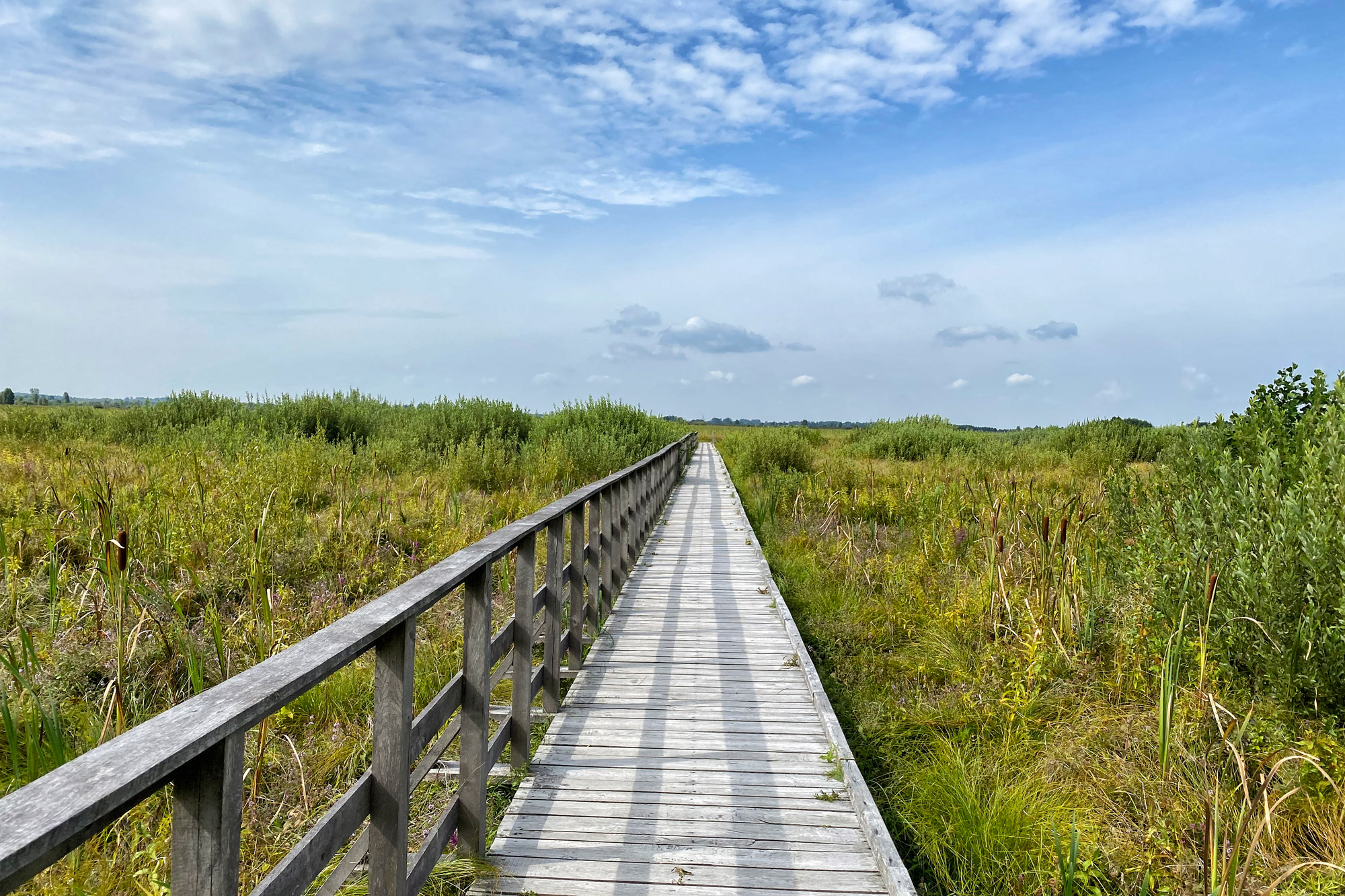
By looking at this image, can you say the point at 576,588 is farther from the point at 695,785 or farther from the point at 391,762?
the point at 391,762

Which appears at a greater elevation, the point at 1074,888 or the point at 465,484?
the point at 465,484

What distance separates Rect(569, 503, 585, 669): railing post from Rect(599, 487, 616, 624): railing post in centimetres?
96

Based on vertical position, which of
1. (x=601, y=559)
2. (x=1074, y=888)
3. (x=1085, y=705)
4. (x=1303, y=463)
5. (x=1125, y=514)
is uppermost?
(x=1303, y=463)

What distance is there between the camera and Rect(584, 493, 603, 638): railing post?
18.1ft

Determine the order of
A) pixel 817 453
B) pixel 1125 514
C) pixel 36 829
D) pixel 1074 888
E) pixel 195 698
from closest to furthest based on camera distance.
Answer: pixel 36 829 < pixel 195 698 < pixel 1074 888 < pixel 1125 514 < pixel 817 453

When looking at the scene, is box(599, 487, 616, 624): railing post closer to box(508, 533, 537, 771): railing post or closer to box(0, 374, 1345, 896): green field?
box(0, 374, 1345, 896): green field

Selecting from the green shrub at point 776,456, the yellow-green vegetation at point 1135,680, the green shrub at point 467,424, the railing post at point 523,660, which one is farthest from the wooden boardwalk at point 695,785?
the green shrub at point 776,456

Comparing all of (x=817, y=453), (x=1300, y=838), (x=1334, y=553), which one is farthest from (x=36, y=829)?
(x=817, y=453)

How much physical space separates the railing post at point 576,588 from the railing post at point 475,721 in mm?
1929

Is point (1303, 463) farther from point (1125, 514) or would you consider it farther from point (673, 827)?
point (673, 827)

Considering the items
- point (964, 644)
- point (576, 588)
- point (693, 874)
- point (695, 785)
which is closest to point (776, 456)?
point (964, 644)

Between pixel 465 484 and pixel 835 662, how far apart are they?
816cm

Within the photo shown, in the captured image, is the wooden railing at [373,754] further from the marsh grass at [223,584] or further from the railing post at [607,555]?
the railing post at [607,555]

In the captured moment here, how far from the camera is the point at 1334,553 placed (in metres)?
3.46
